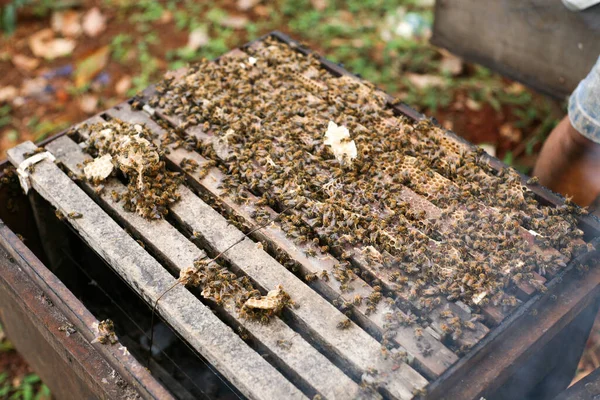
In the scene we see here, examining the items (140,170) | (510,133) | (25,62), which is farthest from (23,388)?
(510,133)

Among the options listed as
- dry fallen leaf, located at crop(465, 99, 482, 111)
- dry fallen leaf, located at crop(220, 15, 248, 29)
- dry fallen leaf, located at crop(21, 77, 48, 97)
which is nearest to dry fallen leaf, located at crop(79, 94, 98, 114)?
dry fallen leaf, located at crop(21, 77, 48, 97)

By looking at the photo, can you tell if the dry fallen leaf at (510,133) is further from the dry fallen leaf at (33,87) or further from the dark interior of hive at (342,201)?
the dry fallen leaf at (33,87)

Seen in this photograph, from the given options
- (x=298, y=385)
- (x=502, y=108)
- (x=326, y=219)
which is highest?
(x=326, y=219)

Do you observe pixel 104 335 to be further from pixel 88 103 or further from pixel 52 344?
pixel 88 103

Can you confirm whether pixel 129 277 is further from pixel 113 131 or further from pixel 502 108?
pixel 502 108

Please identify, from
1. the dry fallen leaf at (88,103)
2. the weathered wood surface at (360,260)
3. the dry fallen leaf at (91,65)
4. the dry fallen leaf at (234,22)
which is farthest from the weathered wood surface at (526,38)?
the dry fallen leaf at (91,65)

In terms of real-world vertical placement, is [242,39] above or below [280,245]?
below

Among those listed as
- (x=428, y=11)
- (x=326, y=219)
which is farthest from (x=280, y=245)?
(x=428, y=11)
